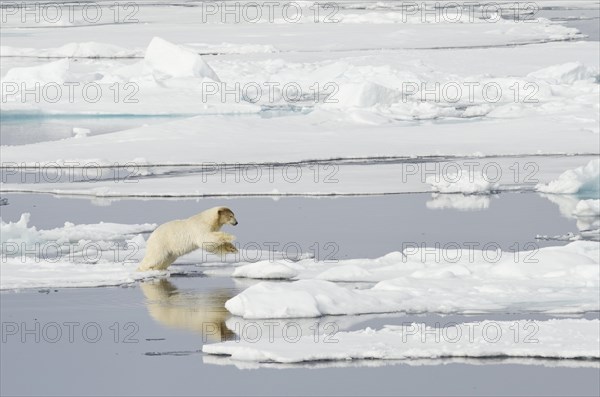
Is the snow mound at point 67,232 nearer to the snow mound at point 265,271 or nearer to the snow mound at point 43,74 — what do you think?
the snow mound at point 265,271

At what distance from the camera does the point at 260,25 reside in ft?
117

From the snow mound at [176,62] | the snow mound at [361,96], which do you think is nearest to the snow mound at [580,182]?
the snow mound at [361,96]

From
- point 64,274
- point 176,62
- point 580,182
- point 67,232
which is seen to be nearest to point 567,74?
point 176,62

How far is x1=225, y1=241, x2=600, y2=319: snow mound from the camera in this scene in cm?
823

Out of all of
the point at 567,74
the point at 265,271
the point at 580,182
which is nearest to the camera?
the point at 265,271

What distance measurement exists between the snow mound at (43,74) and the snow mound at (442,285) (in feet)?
43.9

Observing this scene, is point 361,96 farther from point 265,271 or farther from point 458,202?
point 265,271

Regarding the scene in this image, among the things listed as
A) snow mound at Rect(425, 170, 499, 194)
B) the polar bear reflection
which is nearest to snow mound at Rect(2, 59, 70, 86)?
snow mound at Rect(425, 170, 499, 194)

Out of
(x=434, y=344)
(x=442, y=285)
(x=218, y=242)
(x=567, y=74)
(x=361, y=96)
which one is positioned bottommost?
(x=434, y=344)

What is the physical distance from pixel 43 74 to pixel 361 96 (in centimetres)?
554

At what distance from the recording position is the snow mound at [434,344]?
719 cm

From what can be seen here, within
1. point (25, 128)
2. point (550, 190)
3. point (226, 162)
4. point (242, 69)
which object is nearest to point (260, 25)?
point (242, 69)

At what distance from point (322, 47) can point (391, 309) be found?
2155cm

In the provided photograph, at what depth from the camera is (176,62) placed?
2259 centimetres
